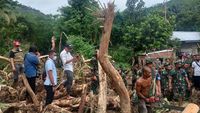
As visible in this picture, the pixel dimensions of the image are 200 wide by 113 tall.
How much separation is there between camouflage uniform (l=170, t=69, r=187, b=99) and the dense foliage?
7883mm

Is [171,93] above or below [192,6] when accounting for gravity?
below

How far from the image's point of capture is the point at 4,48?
22.6 metres

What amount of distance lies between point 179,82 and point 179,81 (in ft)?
0.10

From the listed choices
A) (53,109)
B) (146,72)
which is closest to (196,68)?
(146,72)

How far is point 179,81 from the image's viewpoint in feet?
41.4

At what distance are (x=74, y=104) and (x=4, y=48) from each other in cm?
1353

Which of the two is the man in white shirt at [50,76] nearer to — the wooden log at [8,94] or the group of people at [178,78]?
the wooden log at [8,94]

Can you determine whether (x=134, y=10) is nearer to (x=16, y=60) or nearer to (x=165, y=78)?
(x=165, y=78)

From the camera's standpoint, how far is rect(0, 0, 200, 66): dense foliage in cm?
2419

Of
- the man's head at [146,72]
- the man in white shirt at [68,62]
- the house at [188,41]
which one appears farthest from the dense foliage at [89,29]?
the man's head at [146,72]

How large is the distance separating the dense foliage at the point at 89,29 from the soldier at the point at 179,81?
7864 millimetres

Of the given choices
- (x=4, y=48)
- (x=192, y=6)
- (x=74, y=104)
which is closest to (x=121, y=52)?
(x=4, y=48)

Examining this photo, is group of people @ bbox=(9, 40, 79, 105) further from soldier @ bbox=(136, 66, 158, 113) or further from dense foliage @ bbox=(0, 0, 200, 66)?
dense foliage @ bbox=(0, 0, 200, 66)

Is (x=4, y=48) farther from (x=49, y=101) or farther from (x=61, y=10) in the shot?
(x=49, y=101)
